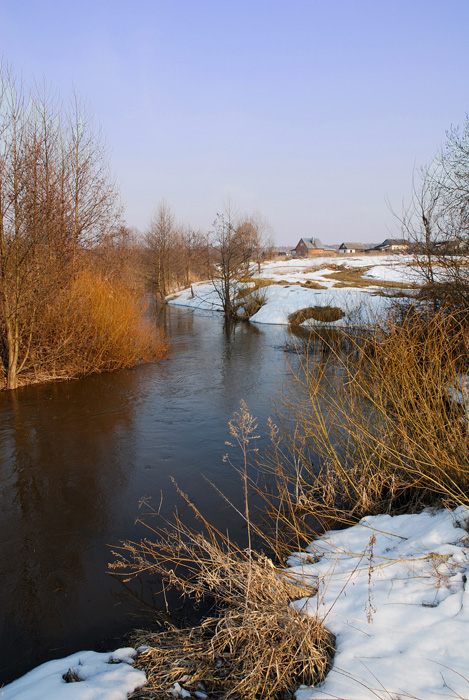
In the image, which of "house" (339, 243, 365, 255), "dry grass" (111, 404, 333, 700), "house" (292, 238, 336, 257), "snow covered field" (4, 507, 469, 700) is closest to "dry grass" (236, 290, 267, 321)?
"snow covered field" (4, 507, 469, 700)

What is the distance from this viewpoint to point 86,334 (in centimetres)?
1102

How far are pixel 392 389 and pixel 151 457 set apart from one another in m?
3.86

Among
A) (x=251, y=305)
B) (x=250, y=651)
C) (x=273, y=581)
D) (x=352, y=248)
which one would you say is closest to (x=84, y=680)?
(x=250, y=651)

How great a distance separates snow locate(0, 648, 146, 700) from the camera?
98.0 inches

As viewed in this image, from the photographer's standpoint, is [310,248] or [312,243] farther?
[312,243]

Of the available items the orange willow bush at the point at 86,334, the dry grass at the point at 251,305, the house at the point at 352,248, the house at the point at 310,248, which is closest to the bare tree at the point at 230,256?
the dry grass at the point at 251,305

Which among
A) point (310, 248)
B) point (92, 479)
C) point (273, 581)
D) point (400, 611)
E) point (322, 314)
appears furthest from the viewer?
point (310, 248)

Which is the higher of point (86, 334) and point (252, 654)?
point (86, 334)

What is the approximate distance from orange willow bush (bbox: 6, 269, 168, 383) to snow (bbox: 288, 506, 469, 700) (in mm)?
8549

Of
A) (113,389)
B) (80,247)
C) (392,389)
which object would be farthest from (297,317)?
(392,389)

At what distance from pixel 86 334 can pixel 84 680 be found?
921cm

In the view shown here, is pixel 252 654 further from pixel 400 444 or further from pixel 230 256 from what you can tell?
pixel 230 256

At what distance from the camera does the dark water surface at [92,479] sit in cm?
342

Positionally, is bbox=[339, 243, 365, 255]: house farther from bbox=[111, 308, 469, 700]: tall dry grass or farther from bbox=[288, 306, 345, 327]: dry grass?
bbox=[111, 308, 469, 700]: tall dry grass
